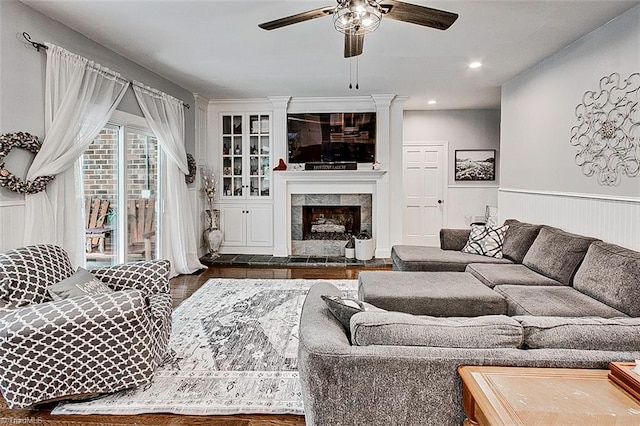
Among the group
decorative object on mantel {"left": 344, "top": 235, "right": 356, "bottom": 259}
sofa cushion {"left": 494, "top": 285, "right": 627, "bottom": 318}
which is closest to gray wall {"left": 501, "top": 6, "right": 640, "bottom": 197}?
sofa cushion {"left": 494, "top": 285, "right": 627, "bottom": 318}

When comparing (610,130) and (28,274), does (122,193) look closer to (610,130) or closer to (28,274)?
(28,274)

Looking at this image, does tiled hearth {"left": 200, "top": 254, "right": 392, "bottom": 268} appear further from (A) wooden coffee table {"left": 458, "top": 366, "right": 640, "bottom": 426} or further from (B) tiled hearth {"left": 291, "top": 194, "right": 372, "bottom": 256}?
(A) wooden coffee table {"left": 458, "top": 366, "right": 640, "bottom": 426}

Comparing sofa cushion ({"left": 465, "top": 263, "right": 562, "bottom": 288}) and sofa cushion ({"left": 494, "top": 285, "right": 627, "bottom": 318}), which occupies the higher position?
sofa cushion ({"left": 465, "top": 263, "right": 562, "bottom": 288})

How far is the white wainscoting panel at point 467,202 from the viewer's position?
748 centimetres

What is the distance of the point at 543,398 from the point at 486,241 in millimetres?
3372

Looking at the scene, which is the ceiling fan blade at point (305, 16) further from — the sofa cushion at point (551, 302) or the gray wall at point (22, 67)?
the sofa cushion at point (551, 302)

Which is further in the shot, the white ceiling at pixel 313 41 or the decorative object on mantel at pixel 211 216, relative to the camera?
the decorative object on mantel at pixel 211 216

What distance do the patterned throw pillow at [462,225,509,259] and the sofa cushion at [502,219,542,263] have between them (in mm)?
63

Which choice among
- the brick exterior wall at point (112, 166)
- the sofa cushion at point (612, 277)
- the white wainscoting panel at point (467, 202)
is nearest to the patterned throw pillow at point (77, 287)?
the brick exterior wall at point (112, 166)

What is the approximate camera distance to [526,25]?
11.3 feet

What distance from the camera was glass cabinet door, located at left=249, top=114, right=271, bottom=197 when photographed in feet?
21.7

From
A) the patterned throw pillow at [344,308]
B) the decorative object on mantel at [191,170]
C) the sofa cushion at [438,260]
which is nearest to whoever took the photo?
the patterned throw pillow at [344,308]

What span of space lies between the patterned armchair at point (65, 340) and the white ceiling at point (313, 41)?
83.8 inches

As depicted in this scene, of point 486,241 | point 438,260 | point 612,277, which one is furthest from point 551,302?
point 486,241
